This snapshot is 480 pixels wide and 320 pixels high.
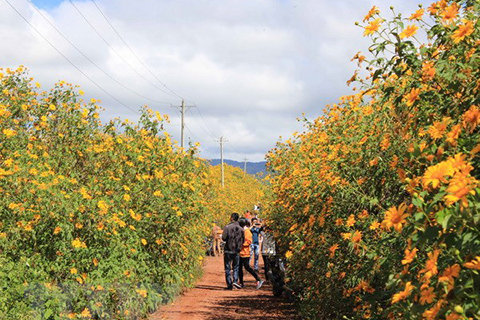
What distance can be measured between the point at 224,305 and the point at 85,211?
517 centimetres

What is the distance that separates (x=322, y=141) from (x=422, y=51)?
3847mm

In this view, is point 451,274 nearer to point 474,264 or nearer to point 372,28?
point 474,264

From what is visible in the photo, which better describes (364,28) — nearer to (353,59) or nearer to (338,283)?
(353,59)

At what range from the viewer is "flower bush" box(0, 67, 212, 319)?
6742 millimetres

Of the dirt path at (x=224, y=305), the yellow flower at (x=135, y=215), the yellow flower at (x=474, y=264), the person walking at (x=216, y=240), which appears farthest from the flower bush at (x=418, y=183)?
the person walking at (x=216, y=240)

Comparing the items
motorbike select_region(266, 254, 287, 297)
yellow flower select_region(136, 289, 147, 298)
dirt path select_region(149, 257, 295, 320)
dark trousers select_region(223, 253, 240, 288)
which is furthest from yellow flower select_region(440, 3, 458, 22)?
dark trousers select_region(223, 253, 240, 288)

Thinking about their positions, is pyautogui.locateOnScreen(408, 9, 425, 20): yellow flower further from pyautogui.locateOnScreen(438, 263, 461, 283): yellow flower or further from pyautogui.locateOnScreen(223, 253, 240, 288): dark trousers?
pyautogui.locateOnScreen(223, 253, 240, 288): dark trousers

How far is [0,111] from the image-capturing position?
773 centimetres

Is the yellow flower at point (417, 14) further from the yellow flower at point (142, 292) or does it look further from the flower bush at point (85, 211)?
the yellow flower at point (142, 292)

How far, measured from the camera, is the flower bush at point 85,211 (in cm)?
674

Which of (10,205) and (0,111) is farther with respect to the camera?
(0,111)

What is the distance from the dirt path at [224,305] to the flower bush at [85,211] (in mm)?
Answer: 534

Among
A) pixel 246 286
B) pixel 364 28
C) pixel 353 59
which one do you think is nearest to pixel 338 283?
pixel 353 59

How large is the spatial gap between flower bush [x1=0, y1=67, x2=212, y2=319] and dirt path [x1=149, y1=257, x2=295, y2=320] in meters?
0.53
